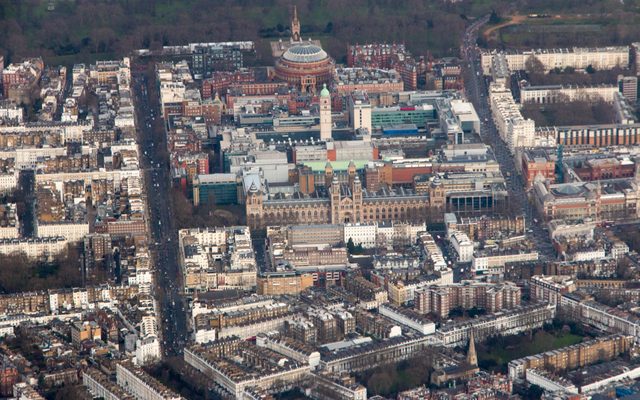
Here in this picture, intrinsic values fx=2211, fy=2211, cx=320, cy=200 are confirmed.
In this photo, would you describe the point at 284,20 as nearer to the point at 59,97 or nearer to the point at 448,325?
the point at 59,97

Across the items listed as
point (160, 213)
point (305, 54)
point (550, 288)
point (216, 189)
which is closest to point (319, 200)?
point (216, 189)

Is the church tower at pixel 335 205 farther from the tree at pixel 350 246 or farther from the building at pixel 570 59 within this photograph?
the building at pixel 570 59

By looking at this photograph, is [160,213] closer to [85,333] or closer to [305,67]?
[85,333]

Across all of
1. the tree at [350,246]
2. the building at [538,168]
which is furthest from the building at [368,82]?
the tree at [350,246]

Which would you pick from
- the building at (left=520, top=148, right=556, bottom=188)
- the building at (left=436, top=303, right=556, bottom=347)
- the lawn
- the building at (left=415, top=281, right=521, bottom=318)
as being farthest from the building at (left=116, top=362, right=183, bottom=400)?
the building at (left=520, top=148, right=556, bottom=188)

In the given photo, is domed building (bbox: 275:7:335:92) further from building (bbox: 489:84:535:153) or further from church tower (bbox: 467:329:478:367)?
church tower (bbox: 467:329:478:367)

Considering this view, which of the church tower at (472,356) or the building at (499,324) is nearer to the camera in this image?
the church tower at (472,356)
